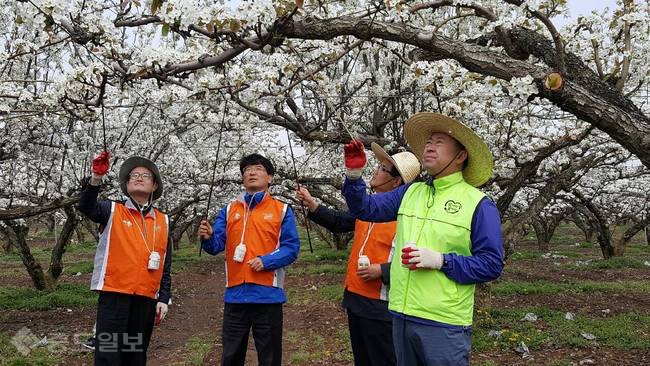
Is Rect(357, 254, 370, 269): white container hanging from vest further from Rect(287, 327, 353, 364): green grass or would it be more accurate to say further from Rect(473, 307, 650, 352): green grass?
Rect(473, 307, 650, 352): green grass

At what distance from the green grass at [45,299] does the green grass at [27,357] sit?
3.08 metres

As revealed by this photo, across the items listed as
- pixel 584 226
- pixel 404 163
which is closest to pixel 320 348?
pixel 404 163

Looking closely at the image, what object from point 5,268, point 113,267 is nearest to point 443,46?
point 113,267

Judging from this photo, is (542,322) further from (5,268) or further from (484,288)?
(5,268)

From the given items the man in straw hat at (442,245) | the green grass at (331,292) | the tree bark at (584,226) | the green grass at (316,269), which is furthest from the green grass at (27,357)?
the tree bark at (584,226)

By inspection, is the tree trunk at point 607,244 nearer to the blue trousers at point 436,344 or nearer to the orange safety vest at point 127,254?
the orange safety vest at point 127,254

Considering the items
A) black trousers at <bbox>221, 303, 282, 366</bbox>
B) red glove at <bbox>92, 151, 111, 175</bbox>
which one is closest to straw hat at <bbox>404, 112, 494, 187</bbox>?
black trousers at <bbox>221, 303, 282, 366</bbox>

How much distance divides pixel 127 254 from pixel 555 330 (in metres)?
5.98

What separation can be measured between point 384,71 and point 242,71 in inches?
154

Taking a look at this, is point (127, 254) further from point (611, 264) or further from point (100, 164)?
point (611, 264)

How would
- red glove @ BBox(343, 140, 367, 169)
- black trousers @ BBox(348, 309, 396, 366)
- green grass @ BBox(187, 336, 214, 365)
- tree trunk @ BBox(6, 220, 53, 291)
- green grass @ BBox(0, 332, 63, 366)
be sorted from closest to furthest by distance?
1. red glove @ BBox(343, 140, 367, 169)
2. black trousers @ BBox(348, 309, 396, 366)
3. green grass @ BBox(0, 332, 63, 366)
4. green grass @ BBox(187, 336, 214, 365)
5. tree trunk @ BBox(6, 220, 53, 291)

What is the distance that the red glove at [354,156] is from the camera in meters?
3.20

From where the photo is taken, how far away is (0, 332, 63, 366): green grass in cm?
612

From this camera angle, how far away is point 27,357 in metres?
6.39
